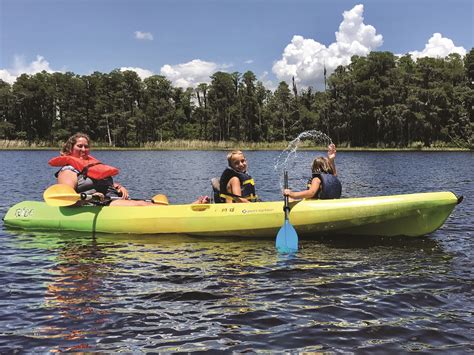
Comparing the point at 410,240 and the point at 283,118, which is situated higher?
the point at 283,118

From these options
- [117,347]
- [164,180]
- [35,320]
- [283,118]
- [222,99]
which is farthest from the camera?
[222,99]

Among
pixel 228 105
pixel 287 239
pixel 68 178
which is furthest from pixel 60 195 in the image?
pixel 228 105

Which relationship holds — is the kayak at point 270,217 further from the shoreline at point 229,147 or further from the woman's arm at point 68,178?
the shoreline at point 229,147

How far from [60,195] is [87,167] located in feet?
2.22

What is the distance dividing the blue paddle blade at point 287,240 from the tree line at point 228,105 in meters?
62.8

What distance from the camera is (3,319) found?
15.5 feet

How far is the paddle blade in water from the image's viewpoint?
8453mm

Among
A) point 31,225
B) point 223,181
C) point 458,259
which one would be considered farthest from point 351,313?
point 31,225

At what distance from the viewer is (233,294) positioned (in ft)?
17.8

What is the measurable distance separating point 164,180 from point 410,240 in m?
15.0

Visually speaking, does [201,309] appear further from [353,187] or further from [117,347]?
Result: [353,187]

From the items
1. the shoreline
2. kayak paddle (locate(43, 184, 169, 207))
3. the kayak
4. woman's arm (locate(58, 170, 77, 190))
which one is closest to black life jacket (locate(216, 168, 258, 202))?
the kayak

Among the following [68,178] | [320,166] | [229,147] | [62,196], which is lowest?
[62,196]

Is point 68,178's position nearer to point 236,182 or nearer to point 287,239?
point 236,182
